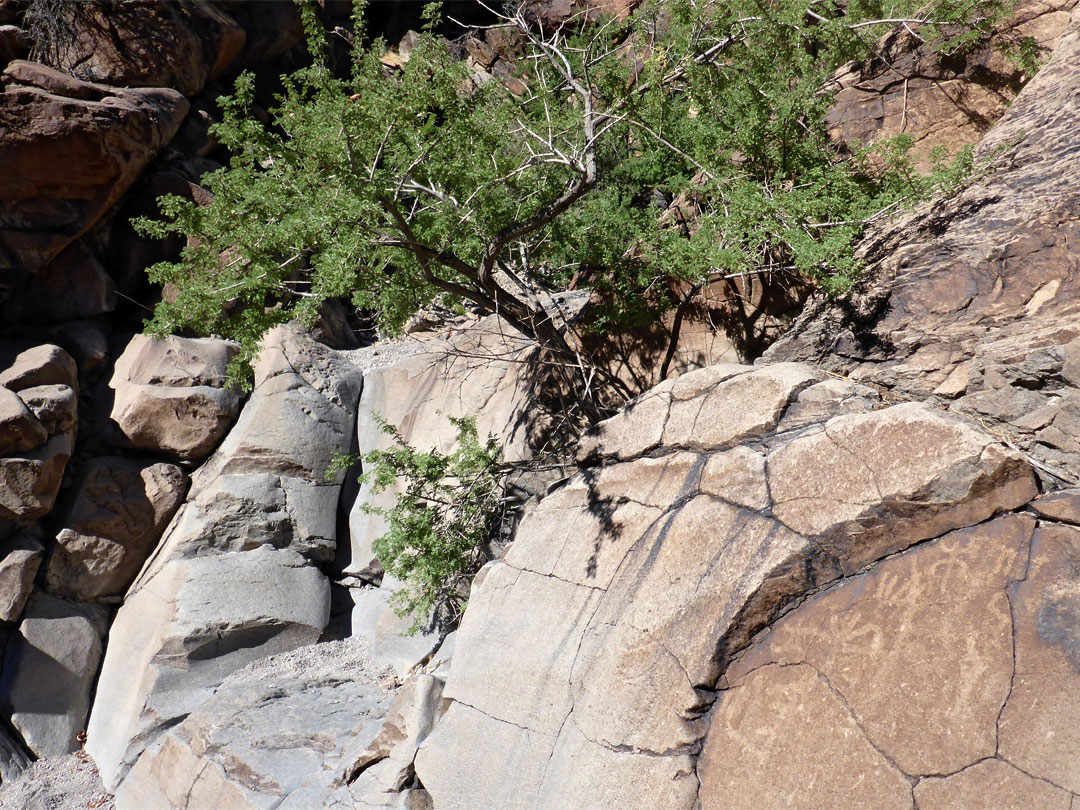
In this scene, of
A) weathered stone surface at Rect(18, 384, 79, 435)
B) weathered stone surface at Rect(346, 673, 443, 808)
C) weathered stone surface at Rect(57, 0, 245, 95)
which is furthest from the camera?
weathered stone surface at Rect(57, 0, 245, 95)

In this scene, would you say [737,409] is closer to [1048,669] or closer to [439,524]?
[1048,669]

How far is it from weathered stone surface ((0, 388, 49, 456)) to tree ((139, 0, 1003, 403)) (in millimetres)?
2773

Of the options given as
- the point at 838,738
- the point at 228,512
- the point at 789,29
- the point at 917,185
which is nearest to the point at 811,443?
the point at 838,738

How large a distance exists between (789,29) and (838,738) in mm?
5436

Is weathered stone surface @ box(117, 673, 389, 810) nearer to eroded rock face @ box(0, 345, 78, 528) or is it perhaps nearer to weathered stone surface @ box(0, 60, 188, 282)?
eroded rock face @ box(0, 345, 78, 528)

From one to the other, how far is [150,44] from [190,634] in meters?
7.11

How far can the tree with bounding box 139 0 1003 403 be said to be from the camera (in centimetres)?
474

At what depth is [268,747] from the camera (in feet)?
16.5

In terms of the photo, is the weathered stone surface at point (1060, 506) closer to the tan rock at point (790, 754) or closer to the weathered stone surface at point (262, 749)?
the tan rock at point (790, 754)

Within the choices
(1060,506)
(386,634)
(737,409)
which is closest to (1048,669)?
(1060,506)

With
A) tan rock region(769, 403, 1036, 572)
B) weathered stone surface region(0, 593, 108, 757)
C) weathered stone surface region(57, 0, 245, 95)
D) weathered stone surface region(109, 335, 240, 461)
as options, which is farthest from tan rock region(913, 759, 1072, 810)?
weathered stone surface region(57, 0, 245, 95)

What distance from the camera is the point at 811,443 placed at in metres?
3.58

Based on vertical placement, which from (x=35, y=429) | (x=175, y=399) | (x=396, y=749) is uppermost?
(x=35, y=429)

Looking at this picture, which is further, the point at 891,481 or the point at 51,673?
the point at 51,673
